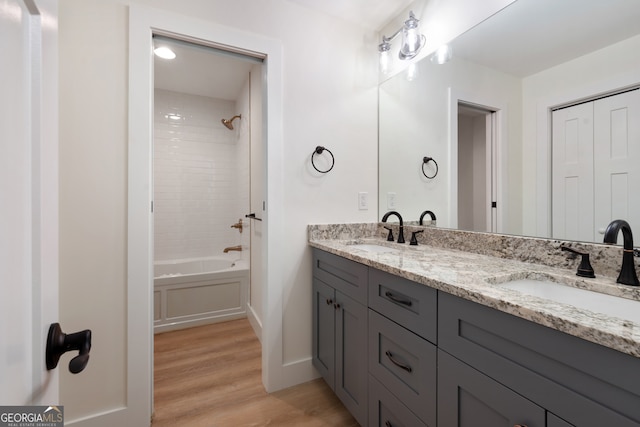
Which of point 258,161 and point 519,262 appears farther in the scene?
point 258,161

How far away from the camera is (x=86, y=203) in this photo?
51.5 inches

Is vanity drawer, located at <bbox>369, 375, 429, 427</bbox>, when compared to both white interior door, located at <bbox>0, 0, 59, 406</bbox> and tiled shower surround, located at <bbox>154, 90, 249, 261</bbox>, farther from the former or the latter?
tiled shower surround, located at <bbox>154, 90, 249, 261</bbox>

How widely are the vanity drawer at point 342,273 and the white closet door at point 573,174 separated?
0.83 m

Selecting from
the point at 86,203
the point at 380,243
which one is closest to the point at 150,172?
the point at 86,203

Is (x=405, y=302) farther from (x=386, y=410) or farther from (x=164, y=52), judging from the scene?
(x=164, y=52)

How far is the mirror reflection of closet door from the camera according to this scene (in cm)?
92

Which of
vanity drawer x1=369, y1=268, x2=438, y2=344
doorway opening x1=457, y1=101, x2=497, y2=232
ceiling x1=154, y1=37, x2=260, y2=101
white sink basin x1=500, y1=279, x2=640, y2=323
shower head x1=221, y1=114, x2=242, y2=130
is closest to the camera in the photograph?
white sink basin x1=500, y1=279, x2=640, y2=323

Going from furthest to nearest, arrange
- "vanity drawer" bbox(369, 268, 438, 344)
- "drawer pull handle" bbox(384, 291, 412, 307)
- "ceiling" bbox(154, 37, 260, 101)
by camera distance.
→ "ceiling" bbox(154, 37, 260, 101), "drawer pull handle" bbox(384, 291, 412, 307), "vanity drawer" bbox(369, 268, 438, 344)

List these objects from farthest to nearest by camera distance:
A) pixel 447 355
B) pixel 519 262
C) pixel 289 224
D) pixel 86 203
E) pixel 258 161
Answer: pixel 258 161
pixel 289 224
pixel 86 203
pixel 519 262
pixel 447 355

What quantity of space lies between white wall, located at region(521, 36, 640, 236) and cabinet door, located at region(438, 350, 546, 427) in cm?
75

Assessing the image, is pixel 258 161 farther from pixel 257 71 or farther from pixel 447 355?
pixel 447 355

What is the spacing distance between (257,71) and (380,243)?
1.91 metres

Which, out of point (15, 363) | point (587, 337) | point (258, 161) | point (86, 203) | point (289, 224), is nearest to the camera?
point (15, 363)

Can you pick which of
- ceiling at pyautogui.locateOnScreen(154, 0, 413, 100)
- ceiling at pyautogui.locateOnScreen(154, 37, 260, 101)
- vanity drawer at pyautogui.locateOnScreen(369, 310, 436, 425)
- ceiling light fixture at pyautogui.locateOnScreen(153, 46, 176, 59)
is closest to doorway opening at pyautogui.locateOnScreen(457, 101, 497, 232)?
vanity drawer at pyautogui.locateOnScreen(369, 310, 436, 425)
